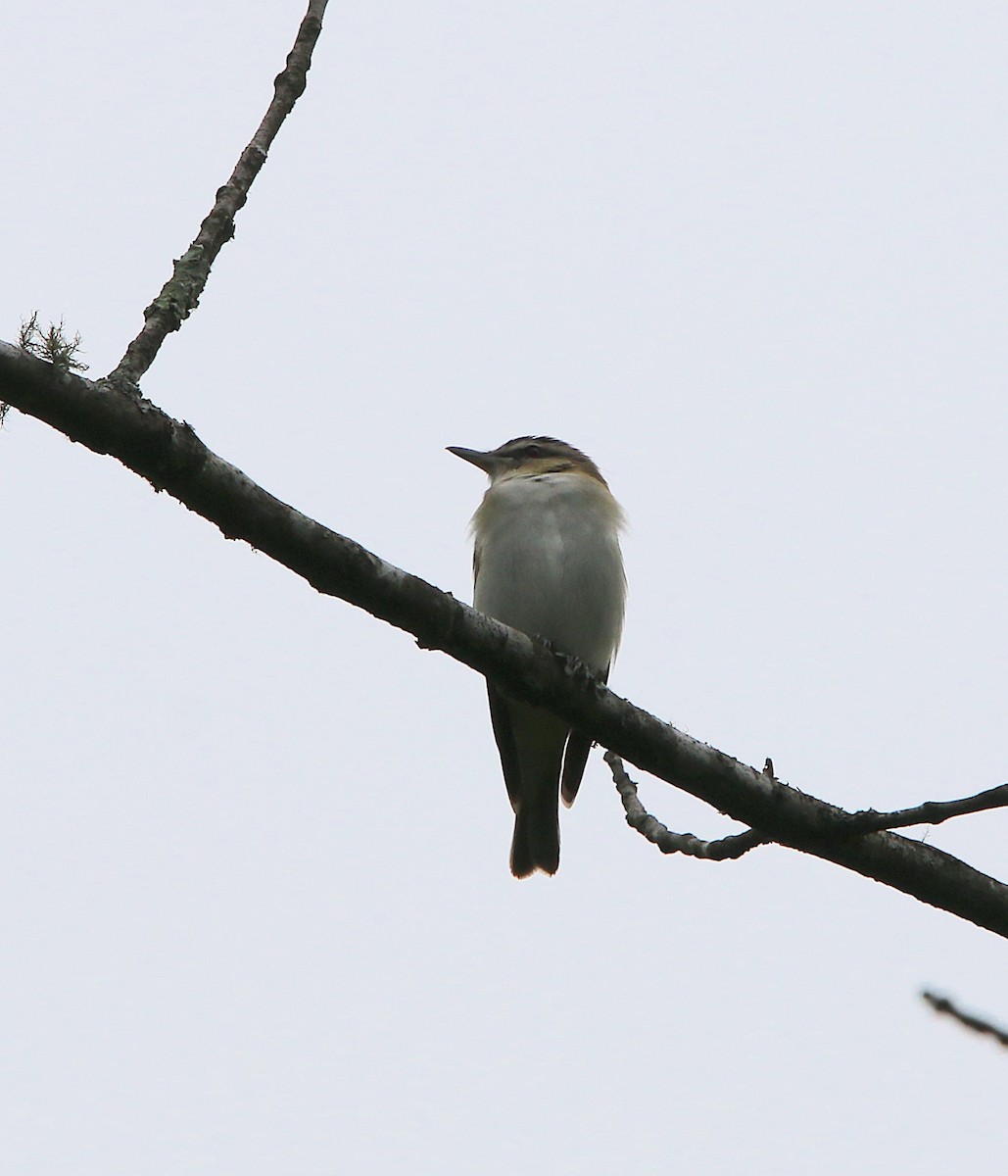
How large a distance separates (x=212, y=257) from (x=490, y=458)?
14.2ft

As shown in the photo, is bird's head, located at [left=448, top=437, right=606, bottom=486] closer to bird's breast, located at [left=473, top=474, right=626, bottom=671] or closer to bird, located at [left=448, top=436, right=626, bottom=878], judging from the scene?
bird, located at [left=448, top=436, right=626, bottom=878]

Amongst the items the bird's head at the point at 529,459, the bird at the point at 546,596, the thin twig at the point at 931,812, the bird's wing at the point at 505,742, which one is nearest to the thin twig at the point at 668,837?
the thin twig at the point at 931,812

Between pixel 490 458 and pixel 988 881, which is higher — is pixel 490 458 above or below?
above

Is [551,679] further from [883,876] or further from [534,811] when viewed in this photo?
[534,811]

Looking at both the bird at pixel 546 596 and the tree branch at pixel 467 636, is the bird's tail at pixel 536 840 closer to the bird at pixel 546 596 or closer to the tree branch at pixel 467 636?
the bird at pixel 546 596

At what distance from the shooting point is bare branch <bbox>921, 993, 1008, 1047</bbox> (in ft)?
9.18

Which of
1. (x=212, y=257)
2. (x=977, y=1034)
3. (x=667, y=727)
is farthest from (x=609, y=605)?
(x=977, y=1034)

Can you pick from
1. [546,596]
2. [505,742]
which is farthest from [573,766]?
[546,596]

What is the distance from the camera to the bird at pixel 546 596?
7441 mm

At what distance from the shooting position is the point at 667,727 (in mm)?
4629

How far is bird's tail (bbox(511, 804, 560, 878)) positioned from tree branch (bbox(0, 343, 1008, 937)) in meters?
3.36

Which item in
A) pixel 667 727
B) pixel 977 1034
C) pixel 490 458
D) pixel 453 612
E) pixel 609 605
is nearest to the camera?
pixel 977 1034

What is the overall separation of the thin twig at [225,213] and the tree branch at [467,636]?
0.51 metres

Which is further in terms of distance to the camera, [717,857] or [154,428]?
[717,857]
